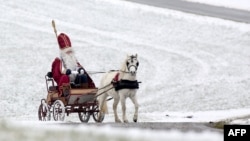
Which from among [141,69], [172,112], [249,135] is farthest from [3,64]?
[249,135]

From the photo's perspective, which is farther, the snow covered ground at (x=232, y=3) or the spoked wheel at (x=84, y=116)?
the snow covered ground at (x=232, y=3)

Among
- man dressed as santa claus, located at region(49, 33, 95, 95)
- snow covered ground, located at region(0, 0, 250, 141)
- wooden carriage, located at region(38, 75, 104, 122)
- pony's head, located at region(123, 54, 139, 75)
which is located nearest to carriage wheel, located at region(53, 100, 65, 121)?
wooden carriage, located at region(38, 75, 104, 122)

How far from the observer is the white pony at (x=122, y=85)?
622 inches

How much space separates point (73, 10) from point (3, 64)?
881 centimetres

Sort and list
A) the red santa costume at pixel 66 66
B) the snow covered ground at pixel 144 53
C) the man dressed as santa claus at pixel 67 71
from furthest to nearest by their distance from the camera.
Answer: the snow covered ground at pixel 144 53, the red santa costume at pixel 66 66, the man dressed as santa claus at pixel 67 71

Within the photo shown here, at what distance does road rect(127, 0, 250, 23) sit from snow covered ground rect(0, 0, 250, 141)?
2.92 feet

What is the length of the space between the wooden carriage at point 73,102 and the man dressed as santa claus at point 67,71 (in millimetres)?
96

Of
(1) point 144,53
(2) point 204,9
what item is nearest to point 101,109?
(1) point 144,53

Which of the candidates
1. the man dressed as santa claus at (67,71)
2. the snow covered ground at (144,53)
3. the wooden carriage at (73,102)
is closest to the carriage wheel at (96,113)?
the wooden carriage at (73,102)

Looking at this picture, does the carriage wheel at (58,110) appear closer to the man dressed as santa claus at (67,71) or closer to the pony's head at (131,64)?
the man dressed as santa claus at (67,71)

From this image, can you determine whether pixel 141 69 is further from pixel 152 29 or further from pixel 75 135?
pixel 75 135

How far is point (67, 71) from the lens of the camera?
1725 cm

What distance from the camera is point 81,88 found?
56.4 feet

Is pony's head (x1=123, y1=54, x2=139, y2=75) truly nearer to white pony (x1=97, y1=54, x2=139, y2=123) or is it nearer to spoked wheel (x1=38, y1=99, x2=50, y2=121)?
white pony (x1=97, y1=54, x2=139, y2=123)
